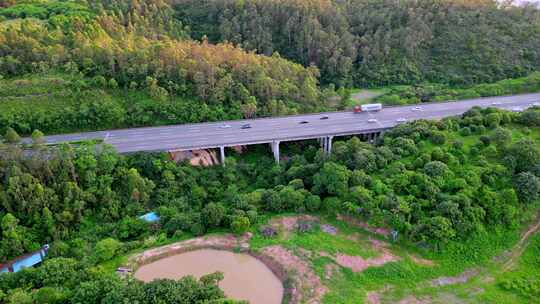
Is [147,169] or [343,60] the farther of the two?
[343,60]

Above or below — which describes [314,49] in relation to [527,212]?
above

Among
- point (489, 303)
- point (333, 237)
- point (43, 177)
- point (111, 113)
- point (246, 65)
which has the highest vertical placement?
point (246, 65)

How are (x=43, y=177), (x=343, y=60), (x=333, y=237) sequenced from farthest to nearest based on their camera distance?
(x=343, y=60), (x=43, y=177), (x=333, y=237)

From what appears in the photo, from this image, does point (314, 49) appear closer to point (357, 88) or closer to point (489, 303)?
point (357, 88)

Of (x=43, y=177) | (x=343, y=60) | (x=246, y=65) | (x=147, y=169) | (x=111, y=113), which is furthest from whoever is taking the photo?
(x=343, y=60)

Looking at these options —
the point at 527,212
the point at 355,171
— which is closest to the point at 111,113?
the point at 355,171

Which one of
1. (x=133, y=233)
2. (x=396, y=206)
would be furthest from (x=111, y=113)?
(x=396, y=206)
